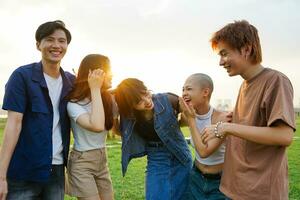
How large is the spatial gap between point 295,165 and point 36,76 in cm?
1047

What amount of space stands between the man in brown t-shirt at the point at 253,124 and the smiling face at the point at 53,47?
1368 millimetres

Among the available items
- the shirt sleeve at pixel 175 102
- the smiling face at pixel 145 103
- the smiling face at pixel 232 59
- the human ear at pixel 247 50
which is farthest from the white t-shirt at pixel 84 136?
the human ear at pixel 247 50

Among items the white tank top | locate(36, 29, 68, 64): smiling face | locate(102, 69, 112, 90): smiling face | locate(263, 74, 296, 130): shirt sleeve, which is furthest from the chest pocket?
locate(263, 74, 296, 130): shirt sleeve

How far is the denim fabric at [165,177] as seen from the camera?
409 cm

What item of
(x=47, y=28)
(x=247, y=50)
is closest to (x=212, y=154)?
(x=247, y=50)

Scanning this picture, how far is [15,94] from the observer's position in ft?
11.9

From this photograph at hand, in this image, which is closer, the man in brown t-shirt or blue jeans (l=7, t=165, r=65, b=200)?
the man in brown t-shirt

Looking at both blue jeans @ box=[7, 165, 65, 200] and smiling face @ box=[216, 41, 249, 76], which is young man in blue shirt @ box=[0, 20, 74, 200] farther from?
smiling face @ box=[216, 41, 249, 76]

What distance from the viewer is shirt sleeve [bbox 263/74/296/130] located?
2758mm

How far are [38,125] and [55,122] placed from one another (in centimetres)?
17

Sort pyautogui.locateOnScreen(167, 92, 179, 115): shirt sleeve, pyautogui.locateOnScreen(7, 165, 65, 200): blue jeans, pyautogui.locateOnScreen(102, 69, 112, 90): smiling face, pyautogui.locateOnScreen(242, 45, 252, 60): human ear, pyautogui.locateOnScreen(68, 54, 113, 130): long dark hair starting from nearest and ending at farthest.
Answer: pyautogui.locateOnScreen(242, 45, 252, 60): human ear, pyautogui.locateOnScreen(7, 165, 65, 200): blue jeans, pyautogui.locateOnScreen(68, 54, 113, 130): long dark hair, pyautogui.locateOnScreen(102, 69, 112, 90): smiling face, pyautogui.locateOnScreen(167, 92, 179, 115): shirt sleeve

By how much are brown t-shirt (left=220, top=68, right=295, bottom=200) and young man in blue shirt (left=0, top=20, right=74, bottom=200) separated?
5.14 feet

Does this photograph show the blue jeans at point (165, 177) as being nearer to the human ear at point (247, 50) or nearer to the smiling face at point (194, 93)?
the smiling face at point (194, 93)

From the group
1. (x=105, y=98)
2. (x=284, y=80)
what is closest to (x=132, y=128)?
(x=105, y=98)
